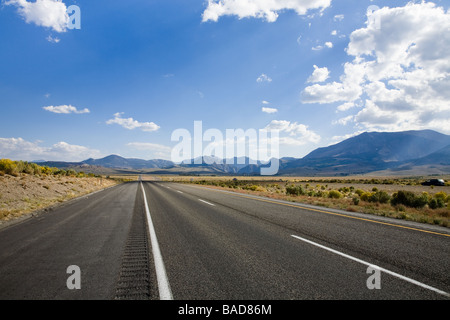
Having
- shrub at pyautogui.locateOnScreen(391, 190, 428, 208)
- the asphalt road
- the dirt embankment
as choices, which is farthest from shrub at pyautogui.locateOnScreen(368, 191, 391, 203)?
the dirt embankment

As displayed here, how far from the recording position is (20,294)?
3.32m

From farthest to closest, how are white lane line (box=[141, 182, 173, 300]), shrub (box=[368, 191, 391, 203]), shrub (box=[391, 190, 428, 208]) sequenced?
shrub (box=[368, 191, 391, 203]), shrub (box=[391, 190, 428, 208]), white lane line (box=[141, 182, 173, 300])

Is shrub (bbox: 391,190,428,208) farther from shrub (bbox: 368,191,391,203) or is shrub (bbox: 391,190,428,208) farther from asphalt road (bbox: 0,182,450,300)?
asphalt road (bbox: 0,182,450,300)

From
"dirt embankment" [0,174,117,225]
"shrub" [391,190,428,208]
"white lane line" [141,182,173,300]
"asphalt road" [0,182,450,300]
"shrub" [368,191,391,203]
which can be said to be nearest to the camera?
"white lane line" [141,182,173,300]

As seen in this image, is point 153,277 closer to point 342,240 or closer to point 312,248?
point 312,248

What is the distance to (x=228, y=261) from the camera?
461cm

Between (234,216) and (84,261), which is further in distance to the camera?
(234,216)

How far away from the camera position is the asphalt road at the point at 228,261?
135 inches

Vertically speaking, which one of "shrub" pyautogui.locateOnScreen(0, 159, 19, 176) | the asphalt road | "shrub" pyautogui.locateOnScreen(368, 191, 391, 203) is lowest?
"shrub" pyautogui.locateOnScreen(368, 191, 391, 203)

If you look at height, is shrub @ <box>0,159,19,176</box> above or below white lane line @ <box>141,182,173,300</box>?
above

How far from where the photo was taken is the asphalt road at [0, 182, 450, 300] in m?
3.43
